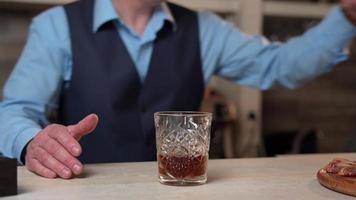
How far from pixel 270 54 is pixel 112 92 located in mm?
460

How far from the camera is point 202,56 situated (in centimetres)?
143

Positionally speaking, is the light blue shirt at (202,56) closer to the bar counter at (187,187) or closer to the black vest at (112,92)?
the black vest at (112,92)

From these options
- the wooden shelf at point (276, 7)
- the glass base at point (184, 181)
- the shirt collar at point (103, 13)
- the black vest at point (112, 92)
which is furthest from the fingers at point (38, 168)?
the wooden shelf at point (276, 7)

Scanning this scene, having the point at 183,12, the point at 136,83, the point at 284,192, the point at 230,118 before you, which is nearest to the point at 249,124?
the point at 230,118

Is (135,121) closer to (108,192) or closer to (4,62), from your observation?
(108,192)

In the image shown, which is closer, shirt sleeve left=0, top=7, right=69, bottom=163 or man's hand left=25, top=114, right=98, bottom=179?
man's hand left=25, top=114, right=98, bottom=179

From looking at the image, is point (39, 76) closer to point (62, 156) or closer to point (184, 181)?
point (62, 156)

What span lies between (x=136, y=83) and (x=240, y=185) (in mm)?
615

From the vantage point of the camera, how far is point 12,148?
96 centimetres

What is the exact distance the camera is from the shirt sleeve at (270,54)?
1.32 m

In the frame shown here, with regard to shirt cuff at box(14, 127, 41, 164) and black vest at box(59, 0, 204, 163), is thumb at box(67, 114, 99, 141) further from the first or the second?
black vest at box(59, 0, 204, 163)

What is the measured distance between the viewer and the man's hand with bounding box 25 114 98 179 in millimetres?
765

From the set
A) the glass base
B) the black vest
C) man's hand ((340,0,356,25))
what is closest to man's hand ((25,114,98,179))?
the glass base

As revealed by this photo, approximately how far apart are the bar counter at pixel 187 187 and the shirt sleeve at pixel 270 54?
519mm
